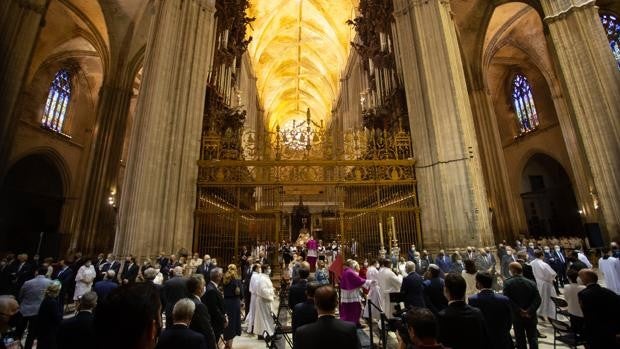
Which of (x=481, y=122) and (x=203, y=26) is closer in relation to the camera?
(x=203, y=26)

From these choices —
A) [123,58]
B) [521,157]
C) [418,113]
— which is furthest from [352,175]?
[521,157]

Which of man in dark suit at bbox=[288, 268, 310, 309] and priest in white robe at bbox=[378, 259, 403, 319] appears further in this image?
priest in white robe at bbox=[378, 259, 403, 319]

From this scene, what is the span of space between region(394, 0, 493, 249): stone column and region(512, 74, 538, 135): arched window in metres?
17.6

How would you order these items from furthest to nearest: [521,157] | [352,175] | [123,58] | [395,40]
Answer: [521,157] < [123,58] < [395,40] < [352,175]

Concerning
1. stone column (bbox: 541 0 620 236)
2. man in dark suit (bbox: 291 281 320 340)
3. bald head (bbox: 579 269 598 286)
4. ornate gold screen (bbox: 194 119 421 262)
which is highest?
stone column (bbox: 541 0 620 236)

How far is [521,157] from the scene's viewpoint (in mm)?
24266

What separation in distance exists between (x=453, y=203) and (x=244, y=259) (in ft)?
22.7

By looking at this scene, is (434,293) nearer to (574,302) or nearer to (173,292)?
(574,302)

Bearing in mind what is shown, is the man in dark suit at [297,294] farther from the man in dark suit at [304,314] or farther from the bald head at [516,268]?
the bald head at [516,268]

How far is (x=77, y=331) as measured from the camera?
2.70 m

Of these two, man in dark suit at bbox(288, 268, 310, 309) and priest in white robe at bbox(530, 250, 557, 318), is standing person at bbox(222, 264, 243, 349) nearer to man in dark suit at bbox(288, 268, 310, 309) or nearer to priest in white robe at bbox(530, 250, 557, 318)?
man in dark suit at bbox(288, 268, 310, 309)

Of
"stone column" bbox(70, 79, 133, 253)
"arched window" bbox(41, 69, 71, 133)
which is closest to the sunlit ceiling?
"stone column" bbox(70, 79, 133, 253)

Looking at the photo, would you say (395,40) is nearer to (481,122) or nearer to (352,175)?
(352,175)

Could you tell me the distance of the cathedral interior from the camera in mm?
9820
